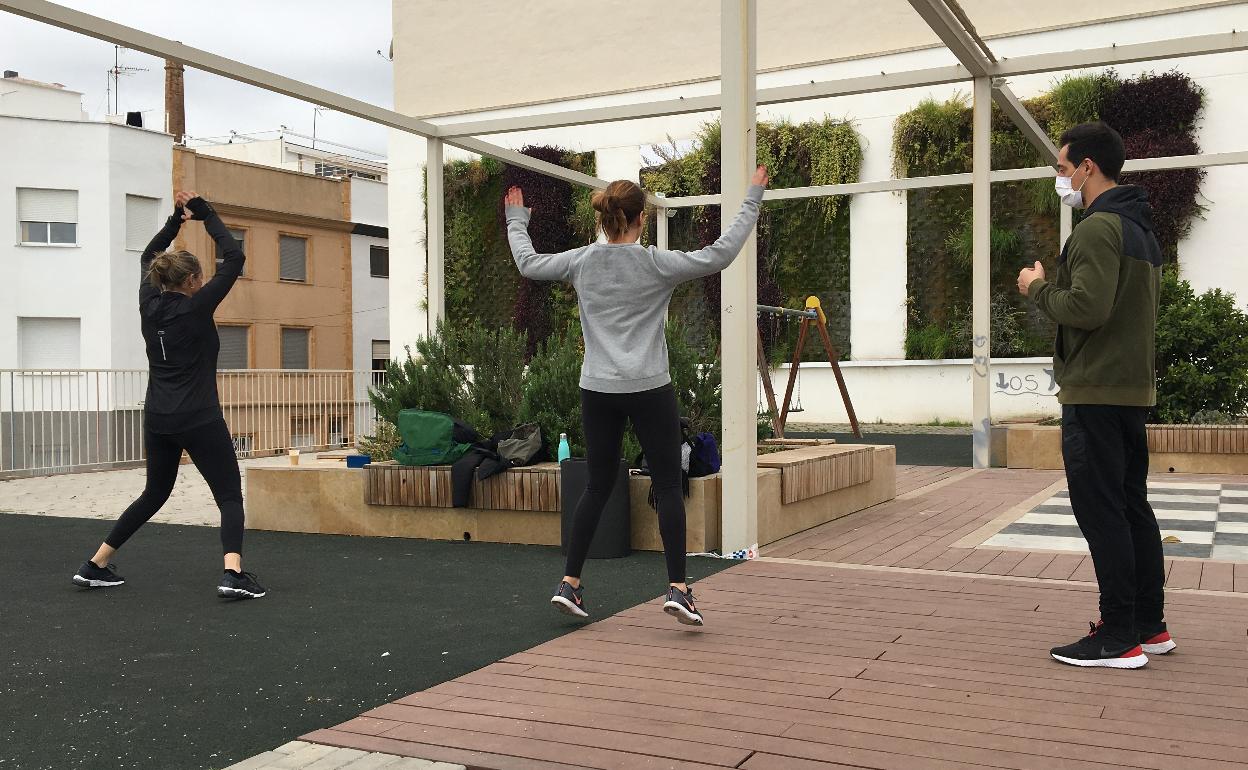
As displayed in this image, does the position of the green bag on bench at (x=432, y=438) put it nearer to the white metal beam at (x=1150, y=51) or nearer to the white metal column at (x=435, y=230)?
the white metal column at (x=435, y=230)

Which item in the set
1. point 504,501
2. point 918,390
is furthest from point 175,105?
point 504,501

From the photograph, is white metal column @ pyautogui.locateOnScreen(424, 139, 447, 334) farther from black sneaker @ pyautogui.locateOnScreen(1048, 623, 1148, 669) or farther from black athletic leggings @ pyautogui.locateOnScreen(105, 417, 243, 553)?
black sneaker @ pyautogui.locateOnScreen(1048, 623, 1148, 669)

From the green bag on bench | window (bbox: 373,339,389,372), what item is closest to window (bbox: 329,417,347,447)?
the green bag on bench

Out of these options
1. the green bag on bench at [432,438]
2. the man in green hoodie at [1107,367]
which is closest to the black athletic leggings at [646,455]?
the man in green hoodie at [1107,367]

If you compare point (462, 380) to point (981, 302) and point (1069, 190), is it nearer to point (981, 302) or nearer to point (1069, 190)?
point (1069, 190)

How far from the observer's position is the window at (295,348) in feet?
129

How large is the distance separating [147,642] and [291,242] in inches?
1425

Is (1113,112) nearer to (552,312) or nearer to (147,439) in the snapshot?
(552,312)

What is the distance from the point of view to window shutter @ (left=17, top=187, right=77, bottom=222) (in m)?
33.8

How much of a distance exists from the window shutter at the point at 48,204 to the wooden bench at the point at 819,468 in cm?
3083

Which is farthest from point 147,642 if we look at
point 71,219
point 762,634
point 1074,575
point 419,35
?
point 71,219

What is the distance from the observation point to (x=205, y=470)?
5.36 m

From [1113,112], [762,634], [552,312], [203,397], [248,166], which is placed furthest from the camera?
[248,166]

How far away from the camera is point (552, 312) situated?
78.4 feet
